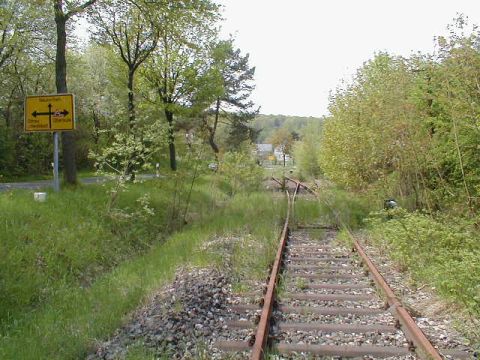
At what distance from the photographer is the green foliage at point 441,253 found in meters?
6.40

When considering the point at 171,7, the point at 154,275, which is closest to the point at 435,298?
the point at 154,275

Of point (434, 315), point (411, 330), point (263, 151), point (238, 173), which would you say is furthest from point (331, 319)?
point (263, 151)

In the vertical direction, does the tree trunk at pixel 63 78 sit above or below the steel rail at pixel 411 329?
above

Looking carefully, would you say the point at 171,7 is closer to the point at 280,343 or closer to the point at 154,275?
the point at 154,275

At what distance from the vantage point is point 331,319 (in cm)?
620

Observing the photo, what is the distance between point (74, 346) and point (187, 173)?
9961 mm

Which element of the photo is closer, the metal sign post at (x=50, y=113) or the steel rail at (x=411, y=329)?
the steel rail at (x=411, y=329)

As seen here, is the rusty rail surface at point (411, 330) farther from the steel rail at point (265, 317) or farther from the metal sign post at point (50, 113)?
the metal sign post at point (50, 113)

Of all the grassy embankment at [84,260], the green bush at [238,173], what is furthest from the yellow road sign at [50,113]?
the green bush at [238,173]

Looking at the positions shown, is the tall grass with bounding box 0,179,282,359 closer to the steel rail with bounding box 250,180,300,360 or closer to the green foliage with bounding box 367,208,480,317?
the steel rail with bounding box 250,180,300,360

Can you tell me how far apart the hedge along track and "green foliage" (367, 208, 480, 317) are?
0.73m

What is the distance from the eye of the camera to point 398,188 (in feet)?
47.4

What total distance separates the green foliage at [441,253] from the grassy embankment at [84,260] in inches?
100

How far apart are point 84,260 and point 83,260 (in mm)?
33
